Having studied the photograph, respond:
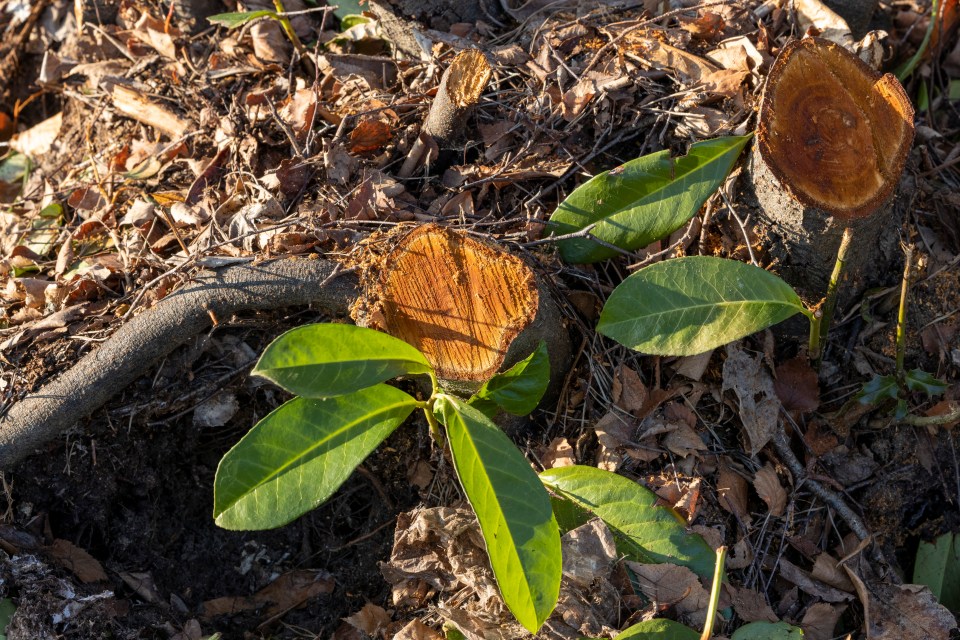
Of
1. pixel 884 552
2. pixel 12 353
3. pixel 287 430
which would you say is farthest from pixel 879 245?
pixel 12 353

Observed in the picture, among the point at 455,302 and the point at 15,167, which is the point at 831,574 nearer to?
the point at 455,302

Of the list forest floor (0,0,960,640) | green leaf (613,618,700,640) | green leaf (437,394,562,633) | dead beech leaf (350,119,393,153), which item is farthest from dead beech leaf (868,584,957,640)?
dead beech leaf (350,119,393,153)

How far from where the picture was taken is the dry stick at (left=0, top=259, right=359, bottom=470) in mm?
1906

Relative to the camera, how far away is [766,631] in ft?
5.48

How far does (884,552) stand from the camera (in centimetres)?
202

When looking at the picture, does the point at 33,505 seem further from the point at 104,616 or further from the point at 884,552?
the point at 884,552

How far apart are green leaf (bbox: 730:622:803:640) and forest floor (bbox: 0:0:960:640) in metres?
0.09

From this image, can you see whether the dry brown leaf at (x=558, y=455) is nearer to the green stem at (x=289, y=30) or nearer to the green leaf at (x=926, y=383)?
the green leaf at (x=926, y=383)

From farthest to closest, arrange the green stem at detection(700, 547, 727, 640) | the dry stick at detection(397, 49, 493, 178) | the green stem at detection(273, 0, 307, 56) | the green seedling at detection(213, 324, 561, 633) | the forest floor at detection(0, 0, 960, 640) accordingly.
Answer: the green stem at detection(273, 0, 307, 56) → the dry stick at detection(397, 49, 493, 178) → the forest floor at detection(0, 0, 960, 640) → the green seedling at detection(213, 324, 561, 633) → the green stem at detection(700, 547, 727, 640)

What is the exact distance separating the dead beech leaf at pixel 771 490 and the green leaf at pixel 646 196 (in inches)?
26.4

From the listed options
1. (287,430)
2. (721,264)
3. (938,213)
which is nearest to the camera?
(287,430)

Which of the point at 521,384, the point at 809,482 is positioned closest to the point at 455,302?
the point at 521,384

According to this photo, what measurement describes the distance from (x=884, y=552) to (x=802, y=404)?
18.4 inches

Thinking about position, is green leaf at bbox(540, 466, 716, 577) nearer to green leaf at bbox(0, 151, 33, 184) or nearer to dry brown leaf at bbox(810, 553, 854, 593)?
dry brown leaf at bbox(810, 553, 854, 593)
